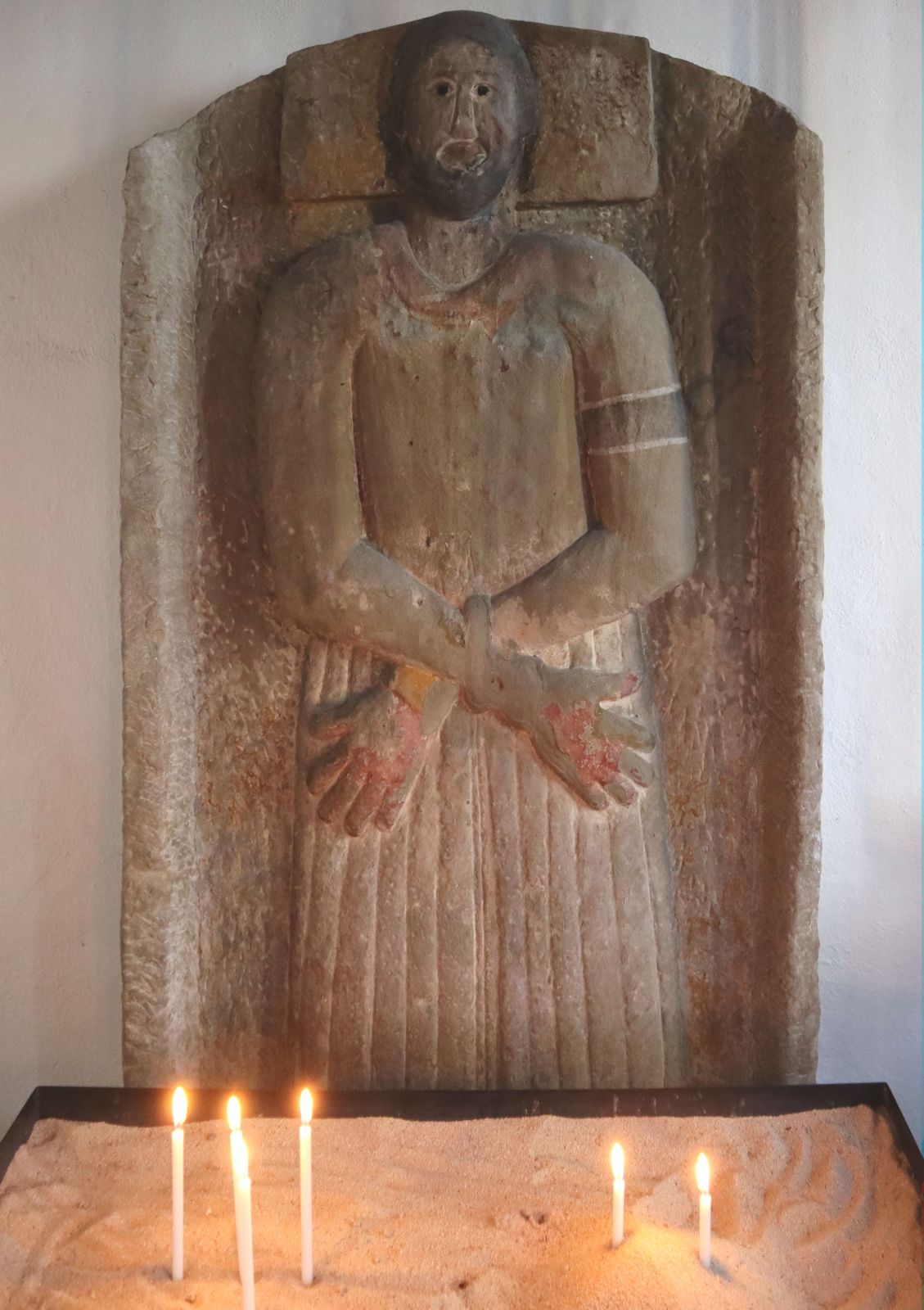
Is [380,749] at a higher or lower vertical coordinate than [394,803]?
higher

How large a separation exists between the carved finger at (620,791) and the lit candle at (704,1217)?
708mm

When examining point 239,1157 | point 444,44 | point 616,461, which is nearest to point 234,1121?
point 239,1157

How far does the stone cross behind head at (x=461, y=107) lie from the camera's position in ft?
7.04

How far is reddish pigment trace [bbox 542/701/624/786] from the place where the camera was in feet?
7.50

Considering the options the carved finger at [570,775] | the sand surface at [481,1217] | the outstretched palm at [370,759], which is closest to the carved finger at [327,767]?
the outstretched palm at [370,759]

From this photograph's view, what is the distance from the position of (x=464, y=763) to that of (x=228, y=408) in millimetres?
894

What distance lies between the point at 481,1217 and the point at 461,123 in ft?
6.44

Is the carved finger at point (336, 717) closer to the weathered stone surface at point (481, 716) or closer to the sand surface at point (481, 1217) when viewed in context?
the weathered stone surface at point (481, 716)

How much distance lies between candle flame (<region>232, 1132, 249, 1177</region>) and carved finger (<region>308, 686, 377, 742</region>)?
809 mm

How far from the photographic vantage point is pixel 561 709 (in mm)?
2283

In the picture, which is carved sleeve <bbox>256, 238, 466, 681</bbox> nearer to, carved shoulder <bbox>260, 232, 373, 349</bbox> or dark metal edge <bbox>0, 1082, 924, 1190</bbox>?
carved shoulder <bbox>260, 232, 373, 349</bbox>

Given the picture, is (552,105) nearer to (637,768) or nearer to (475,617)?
(475,617)

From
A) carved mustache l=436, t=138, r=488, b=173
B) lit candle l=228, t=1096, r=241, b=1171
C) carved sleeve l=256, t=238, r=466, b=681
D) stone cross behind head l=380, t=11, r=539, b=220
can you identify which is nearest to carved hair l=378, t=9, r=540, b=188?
stone cross behind head l=380, t=11, r=539, b=220

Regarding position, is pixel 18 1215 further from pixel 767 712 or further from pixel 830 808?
pixel 830 808
